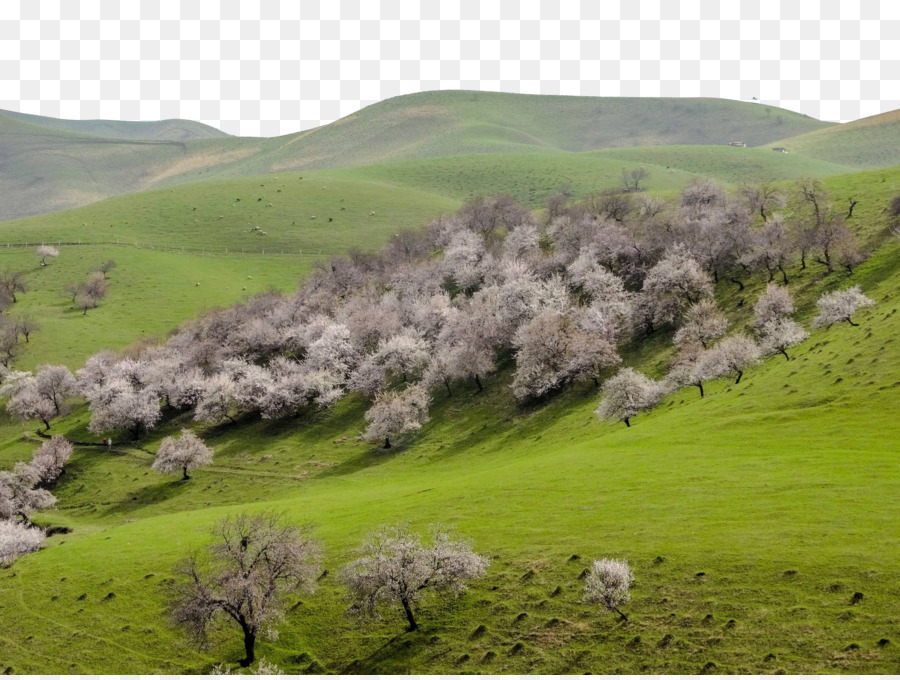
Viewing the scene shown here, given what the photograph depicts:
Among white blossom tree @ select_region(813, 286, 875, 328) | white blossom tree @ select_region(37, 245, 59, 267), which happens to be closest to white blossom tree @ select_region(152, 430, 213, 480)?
white blossom tree @ select_region(813, 286, 875, 328)

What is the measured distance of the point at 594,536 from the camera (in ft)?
134

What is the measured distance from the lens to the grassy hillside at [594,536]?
31797 mm

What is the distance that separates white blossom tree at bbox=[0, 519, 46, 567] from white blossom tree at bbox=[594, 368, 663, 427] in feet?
160

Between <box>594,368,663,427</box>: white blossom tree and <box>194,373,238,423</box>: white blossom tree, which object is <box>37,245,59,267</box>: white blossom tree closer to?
<box>194,373,238,423</box>: white blossom tree

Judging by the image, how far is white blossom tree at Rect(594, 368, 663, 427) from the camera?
210 ft

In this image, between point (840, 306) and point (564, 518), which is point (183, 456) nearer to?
point (564, 518)

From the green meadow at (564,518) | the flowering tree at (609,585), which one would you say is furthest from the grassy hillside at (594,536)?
the flowering tree at (609,585)

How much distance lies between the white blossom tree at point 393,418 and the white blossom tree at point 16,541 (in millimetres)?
30923

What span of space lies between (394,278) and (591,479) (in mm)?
73470

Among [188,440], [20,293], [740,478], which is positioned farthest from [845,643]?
[20,293]

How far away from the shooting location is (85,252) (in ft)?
514

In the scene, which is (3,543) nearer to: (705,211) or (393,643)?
(393,643)

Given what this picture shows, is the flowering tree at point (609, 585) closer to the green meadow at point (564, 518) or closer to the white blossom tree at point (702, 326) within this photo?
the green meadow at point (564, 518)

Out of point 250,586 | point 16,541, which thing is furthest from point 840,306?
point 16,541
